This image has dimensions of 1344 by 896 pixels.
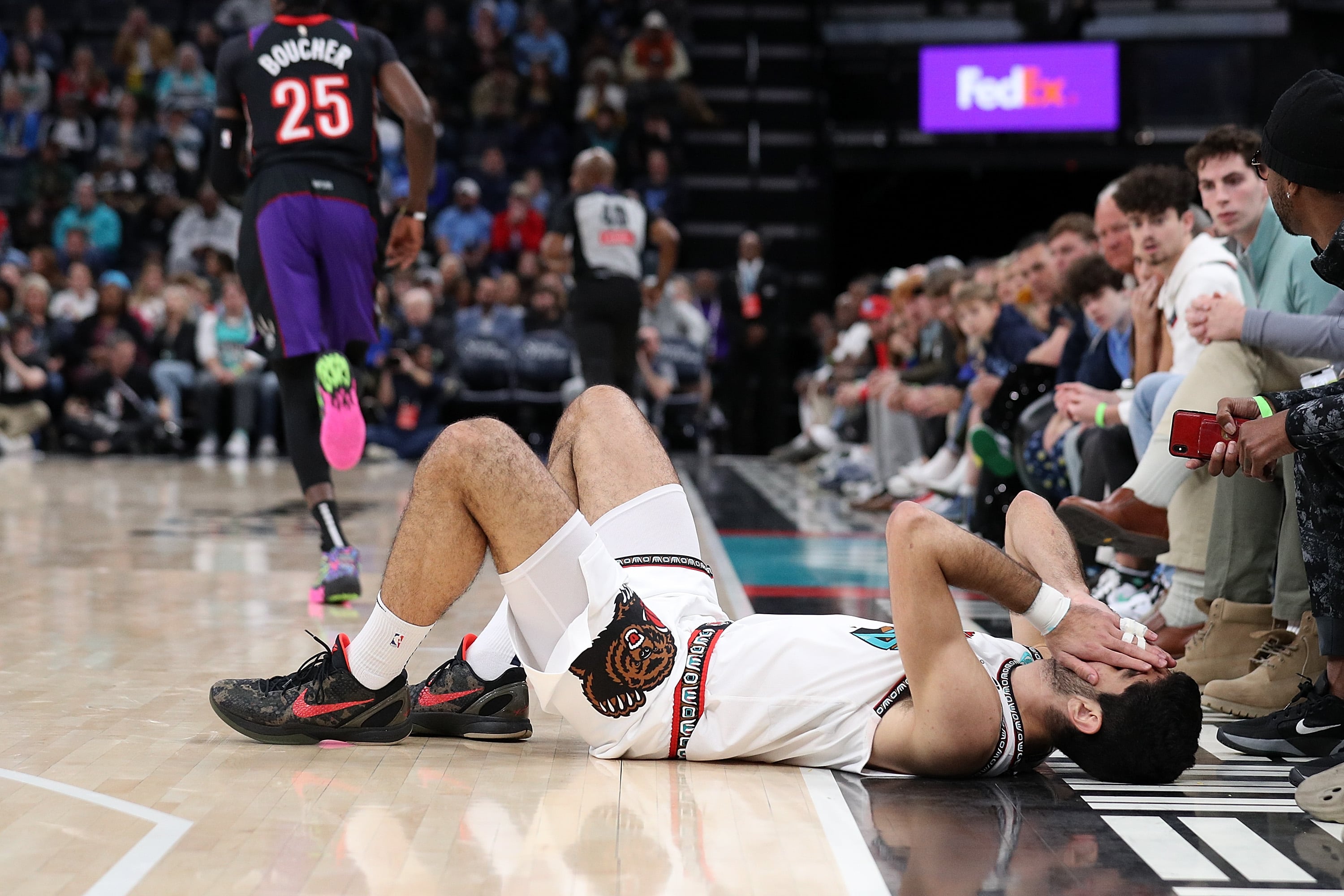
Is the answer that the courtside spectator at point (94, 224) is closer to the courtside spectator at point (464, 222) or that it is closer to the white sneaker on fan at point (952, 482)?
the courtside spectator at point (464, 222)

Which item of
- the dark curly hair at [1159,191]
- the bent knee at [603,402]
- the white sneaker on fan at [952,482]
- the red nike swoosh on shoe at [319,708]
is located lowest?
the white sneaker on fan at [952,482]

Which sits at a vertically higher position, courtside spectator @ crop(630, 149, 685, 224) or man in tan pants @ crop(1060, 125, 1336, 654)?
courtside spectator @ crop(630, 149, 685, 224)

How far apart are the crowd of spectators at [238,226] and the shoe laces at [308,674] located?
6.78 meters

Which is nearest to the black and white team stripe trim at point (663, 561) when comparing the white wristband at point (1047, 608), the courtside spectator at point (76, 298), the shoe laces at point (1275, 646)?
the white wristband at point (1047, 608)

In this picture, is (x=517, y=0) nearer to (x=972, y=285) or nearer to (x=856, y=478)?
(x=856, y=478)

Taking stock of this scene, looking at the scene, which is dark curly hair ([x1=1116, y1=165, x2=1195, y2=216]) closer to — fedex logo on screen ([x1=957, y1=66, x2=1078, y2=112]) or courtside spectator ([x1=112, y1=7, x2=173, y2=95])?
fedex logo on screen ([x1=957, y1=66, x2=1078, y2=112])

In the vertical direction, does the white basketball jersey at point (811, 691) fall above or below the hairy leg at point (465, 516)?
below

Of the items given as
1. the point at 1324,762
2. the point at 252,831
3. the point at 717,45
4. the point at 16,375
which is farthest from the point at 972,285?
the point at 717,45

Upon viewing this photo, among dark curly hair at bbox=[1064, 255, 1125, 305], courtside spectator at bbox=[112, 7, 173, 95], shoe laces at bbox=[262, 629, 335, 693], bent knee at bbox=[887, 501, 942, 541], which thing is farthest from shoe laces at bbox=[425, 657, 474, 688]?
courtside spectator at bbox=[112, 7, 173, 95]

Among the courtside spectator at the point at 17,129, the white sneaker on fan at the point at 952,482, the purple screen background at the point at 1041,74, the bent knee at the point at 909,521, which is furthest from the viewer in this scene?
the courtside spectator at the point at 17,129

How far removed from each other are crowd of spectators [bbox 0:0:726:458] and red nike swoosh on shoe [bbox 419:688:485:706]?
6.71 meters

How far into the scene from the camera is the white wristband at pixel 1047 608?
2.29 metres

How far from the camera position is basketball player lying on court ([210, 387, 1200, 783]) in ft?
7.34

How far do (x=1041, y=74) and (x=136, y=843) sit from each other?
12552 mm
